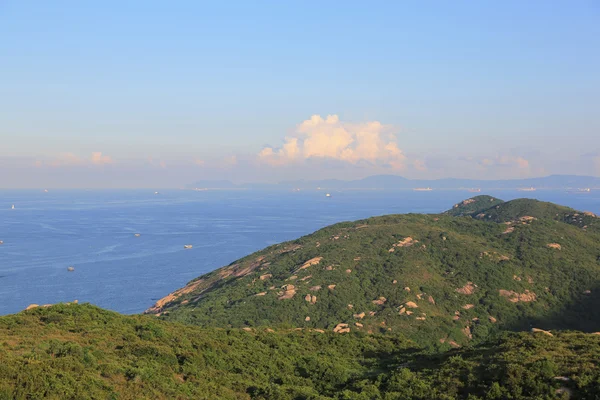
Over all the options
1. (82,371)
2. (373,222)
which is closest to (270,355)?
(82,371)

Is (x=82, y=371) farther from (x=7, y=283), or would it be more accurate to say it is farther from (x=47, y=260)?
(x=47, y=260)

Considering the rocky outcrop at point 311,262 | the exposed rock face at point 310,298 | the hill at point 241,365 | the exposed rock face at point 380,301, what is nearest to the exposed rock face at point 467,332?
the exposed rock face at point 380,301

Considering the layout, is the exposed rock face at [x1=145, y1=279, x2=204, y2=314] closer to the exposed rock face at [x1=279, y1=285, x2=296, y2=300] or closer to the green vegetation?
the green vegetation

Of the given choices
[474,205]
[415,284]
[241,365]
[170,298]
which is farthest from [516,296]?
[474,205]

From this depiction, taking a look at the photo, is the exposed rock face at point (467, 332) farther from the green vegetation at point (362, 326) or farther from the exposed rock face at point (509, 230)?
the exposed rock face at point (509, 230)

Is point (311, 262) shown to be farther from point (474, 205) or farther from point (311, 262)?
point (474, 205)
